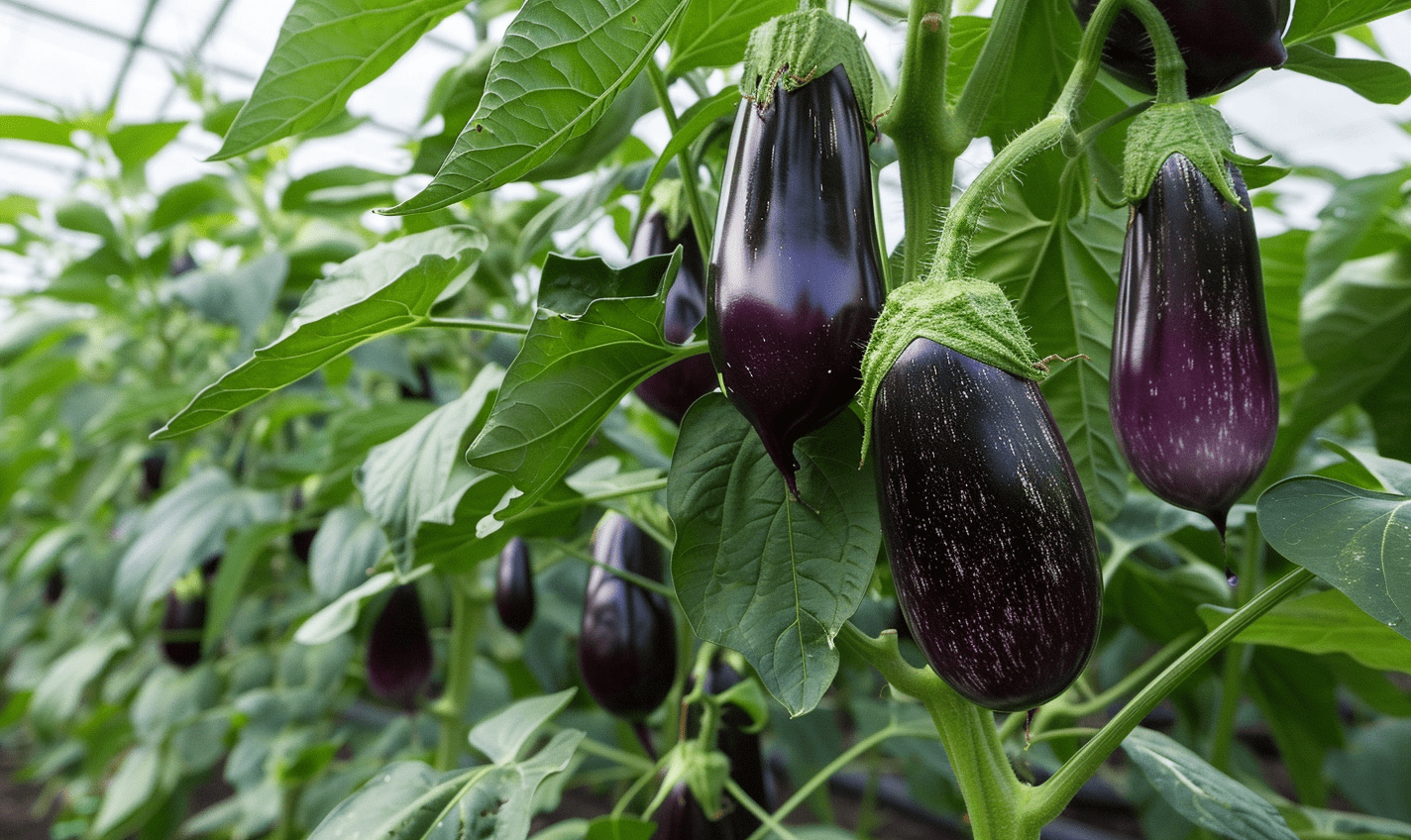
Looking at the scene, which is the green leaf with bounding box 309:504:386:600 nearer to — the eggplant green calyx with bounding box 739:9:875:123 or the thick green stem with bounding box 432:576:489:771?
the thick green stem with bounding box 432:576:489:771

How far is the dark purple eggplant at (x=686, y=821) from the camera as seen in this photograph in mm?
515

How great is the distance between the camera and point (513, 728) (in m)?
0.50

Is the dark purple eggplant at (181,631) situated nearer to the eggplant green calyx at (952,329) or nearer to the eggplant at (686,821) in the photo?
the eggplant at (686,821)

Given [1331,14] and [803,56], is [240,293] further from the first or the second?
[1331,14]

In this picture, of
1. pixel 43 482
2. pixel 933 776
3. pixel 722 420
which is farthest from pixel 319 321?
pixel 43 482

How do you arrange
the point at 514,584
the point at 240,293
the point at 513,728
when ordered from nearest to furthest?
1. the point at 513,728
2. the point at 514,584
3. the point at 240,293

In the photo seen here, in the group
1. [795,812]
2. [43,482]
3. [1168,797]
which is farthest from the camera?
[43,482]

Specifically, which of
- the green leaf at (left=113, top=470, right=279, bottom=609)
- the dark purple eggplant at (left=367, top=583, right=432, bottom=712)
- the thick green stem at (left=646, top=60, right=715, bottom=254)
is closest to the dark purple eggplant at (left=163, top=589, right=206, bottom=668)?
the green leaf at (left=113, top=470, right=279, bottom=609)

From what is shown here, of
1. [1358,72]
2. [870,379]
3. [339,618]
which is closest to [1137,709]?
[870,379]

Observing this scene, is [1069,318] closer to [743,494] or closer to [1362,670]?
[743,494]

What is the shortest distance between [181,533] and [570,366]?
2.34 ft

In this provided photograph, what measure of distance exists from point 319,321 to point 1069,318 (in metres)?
0.31

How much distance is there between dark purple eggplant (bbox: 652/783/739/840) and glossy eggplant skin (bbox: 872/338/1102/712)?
0.99 feet

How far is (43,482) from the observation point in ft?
7.20
